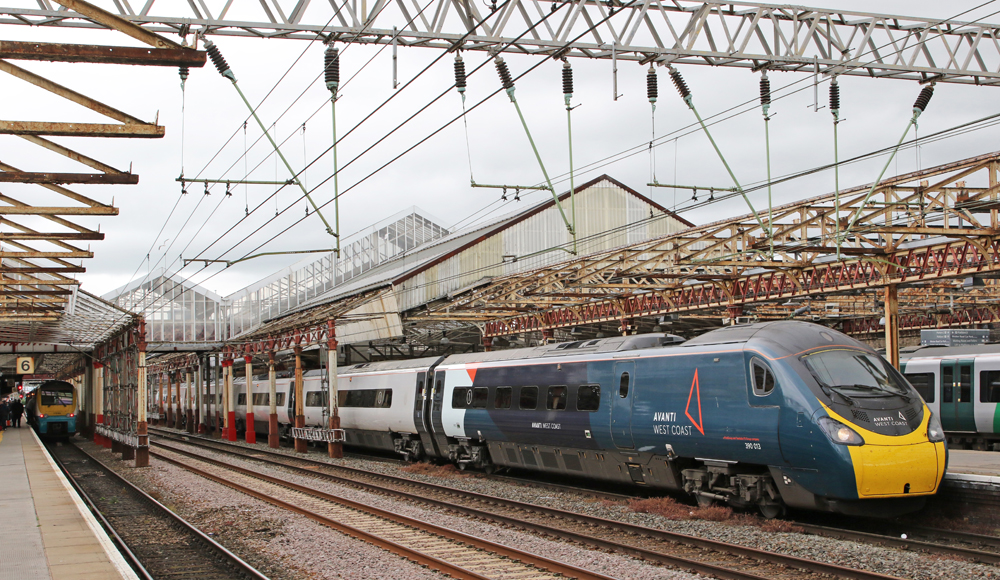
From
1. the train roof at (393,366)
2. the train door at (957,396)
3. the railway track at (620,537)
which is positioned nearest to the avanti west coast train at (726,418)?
the railway track at (620,537)

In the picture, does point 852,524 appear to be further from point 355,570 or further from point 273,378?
point 273,378

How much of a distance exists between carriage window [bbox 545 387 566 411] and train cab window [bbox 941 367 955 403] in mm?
11820

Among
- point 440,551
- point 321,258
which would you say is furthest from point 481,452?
point 321,258

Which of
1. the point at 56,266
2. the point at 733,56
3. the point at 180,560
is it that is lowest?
the point at 180,560

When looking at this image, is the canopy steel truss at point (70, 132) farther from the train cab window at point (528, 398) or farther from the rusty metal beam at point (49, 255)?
the train cab window at point (528, 398)

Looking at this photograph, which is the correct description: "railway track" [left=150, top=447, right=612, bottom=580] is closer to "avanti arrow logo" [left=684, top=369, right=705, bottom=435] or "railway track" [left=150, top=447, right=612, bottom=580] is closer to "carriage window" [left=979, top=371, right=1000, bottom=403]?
"avanti arrow logo" [left=684, top=369, right=705, bottom=435]

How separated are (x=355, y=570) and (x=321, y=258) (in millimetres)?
41809

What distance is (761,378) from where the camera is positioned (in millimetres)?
12891

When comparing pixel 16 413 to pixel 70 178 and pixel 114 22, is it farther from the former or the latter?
pixel 114 22

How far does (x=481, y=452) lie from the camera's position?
69.2 ft

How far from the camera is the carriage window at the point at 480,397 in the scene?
2011 cm

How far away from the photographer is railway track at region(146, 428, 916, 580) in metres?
10.1

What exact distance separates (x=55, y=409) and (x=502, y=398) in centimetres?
3088

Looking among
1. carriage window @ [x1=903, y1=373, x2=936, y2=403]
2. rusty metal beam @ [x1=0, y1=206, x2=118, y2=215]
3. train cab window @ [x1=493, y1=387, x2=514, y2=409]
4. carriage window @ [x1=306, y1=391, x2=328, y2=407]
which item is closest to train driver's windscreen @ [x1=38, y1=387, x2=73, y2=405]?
carriage window @ [x1=306, y1=391, x2=328, y2=407]
